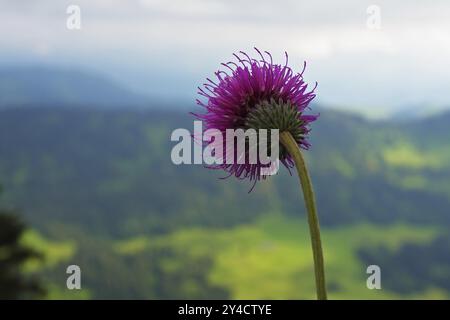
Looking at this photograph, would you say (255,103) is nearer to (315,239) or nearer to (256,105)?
(256,105)

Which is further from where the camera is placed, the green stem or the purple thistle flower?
the purple thistle flower

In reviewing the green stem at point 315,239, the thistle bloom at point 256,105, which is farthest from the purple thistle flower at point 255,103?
the green stem at point 315,239

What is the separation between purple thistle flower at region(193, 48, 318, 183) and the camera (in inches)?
164

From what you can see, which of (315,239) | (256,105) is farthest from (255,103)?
(315,239)

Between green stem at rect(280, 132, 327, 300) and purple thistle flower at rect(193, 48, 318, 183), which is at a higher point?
purple thistle flower at rect(193, 48, 318, 183)

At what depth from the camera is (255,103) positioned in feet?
14.2

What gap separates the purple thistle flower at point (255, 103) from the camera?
417 centimetres

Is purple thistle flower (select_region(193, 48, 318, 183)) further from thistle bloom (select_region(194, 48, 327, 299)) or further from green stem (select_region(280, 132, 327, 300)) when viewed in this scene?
green stem (select_region(280, 132, 327, 300))

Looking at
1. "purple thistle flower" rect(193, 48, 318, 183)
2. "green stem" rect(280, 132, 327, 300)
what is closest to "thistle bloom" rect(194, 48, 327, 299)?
"purple thistle flower" rect(193, 48, 318, 183)

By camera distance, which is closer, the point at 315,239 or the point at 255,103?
the point at 315,239

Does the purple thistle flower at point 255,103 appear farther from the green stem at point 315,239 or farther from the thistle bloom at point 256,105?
the green stem at point 315,239

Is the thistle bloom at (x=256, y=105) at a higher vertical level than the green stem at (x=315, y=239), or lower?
higher
